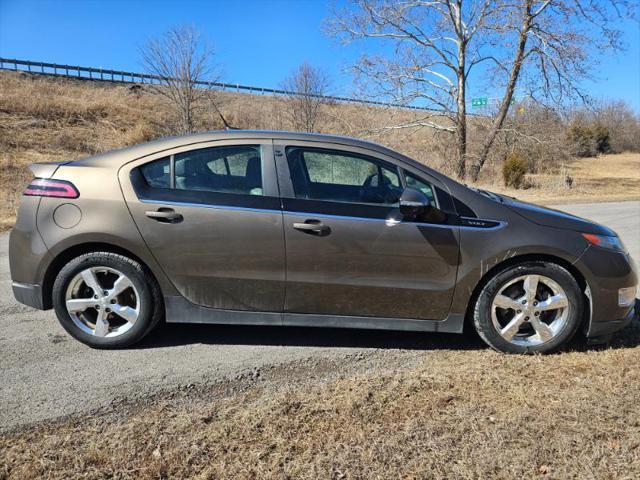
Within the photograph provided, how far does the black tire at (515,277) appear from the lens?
3.57 meters

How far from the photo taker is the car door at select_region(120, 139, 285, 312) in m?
3.51

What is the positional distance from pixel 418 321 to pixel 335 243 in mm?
865

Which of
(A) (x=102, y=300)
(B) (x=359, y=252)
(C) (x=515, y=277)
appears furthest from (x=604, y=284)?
(A) (x=102, y=300)

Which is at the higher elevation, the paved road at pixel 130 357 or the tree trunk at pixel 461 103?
the tree trunk at pixel 461 103

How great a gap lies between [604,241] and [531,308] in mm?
766

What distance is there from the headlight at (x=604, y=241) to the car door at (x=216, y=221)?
228 cm

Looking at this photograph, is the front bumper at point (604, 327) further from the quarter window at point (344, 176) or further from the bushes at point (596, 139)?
the bushes at point (596, 139)

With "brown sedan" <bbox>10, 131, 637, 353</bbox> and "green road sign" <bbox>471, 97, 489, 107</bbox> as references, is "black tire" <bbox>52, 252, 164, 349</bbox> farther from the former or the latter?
"green road sign" <bbox>471, 97, 489, 107</bbox>

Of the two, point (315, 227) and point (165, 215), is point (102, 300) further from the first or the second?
point (315, 227)

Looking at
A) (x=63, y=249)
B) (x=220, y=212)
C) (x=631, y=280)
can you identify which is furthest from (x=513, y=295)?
(x=63, y=249)

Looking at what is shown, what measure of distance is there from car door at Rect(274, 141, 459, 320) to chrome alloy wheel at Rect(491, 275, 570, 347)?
427 mm

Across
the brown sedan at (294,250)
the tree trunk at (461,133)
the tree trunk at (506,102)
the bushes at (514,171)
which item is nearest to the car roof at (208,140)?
the brown sedan at (294,250)

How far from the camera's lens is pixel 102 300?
3.63 meters

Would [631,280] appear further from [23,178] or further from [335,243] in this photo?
[23,178]
